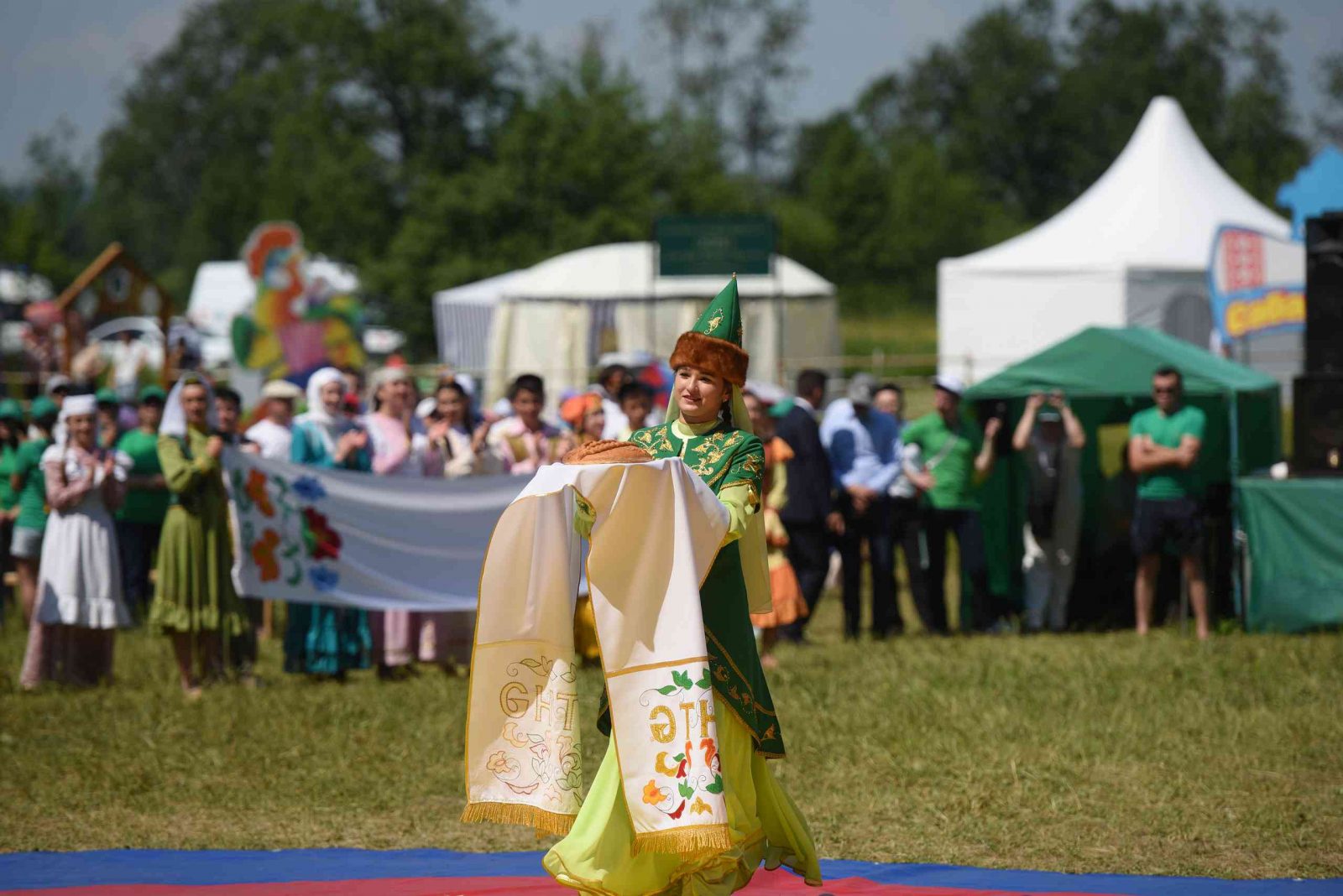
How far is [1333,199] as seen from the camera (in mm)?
16453

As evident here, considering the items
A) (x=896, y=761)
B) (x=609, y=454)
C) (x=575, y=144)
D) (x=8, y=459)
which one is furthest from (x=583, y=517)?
(x=575, y=144)

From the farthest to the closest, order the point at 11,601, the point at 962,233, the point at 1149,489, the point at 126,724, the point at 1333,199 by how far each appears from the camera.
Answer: the point at 962,233
the point at 1333,199
the point at 11,601
the point at 1149,489
the point at 126,724

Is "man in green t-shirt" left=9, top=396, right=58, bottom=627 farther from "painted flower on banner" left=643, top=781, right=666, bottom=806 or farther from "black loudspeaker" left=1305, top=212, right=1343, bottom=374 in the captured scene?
"black loudspeaker" left=1305, top=212, right=1343, bottom=374

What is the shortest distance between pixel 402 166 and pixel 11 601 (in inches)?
1584

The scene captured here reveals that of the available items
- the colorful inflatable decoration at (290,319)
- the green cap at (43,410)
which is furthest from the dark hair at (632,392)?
the colorful inflatable decoration at (290,319)

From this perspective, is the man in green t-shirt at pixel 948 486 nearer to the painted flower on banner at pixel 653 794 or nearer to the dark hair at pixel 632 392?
the dark hair at pixel 632 392

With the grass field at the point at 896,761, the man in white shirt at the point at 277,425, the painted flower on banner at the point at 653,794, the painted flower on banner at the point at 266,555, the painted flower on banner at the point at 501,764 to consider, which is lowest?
the grass field at the point at 896,761

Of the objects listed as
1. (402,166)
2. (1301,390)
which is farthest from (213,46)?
(1301,390)

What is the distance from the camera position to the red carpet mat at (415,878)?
5141 mm

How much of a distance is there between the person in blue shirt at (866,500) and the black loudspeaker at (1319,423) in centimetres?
258

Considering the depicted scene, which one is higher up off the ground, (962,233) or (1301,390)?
(962,233)

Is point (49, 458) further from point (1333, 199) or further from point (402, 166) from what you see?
point (402, 166)

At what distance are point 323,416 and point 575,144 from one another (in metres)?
37.0

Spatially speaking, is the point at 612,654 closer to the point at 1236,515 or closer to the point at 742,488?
the point at 742,488
